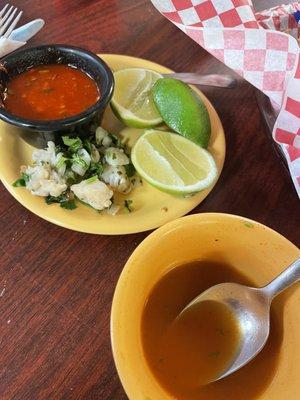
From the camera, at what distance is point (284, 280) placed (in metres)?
0.78

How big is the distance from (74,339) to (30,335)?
0.30 ft

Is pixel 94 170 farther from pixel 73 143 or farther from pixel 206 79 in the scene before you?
pixel 206 79

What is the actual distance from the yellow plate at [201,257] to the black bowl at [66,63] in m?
0.45

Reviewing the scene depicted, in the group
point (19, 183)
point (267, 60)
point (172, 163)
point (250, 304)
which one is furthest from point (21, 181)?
point (267, 60)

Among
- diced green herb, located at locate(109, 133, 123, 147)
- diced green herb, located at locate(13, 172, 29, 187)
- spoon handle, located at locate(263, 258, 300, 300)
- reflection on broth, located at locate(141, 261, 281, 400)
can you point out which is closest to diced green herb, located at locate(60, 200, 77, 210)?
diced green herb, located at locate(13, 172, 29, 187)

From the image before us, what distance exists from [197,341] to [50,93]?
793mm

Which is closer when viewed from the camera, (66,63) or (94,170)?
(94,170)

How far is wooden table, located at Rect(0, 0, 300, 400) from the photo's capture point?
88 centimetres

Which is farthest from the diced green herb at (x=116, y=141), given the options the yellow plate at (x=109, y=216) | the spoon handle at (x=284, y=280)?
the spoon handle at (x=284, y=280)

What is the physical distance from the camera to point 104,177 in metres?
1.11

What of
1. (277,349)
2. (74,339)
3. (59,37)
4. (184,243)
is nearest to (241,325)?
(277,349)

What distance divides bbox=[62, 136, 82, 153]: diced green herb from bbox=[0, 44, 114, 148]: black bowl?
2cm

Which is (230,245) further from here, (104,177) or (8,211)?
(8,211)

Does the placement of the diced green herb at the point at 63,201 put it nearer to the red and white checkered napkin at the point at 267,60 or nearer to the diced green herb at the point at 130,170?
the diced green herb at the point at 130,170
